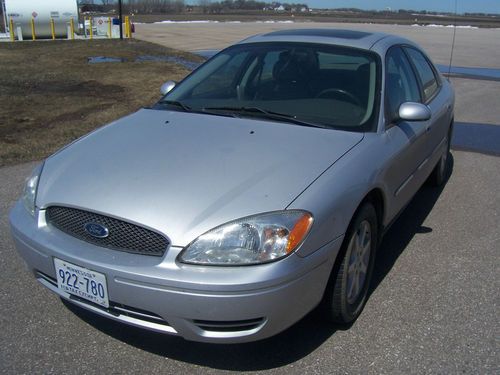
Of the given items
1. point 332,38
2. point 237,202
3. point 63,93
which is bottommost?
point 63,93

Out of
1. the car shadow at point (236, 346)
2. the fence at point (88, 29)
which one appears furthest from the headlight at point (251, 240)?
the fence at point (88, 29)

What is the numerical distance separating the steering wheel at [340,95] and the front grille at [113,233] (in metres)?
1.69

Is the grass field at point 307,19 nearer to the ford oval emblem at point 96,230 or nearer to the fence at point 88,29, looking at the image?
the fence at point 88,29

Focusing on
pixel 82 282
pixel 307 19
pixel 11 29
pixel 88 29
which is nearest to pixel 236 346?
pixel 82 282

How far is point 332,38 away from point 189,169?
183 centimetres

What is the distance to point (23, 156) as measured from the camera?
5969 millimetres

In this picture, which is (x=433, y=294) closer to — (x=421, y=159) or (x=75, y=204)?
(x=421, y=159)

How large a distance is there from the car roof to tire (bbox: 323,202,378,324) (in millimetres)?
1421

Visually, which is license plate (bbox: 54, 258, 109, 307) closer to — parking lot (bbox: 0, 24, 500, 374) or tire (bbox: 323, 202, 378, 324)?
parking lot (bbox: 0, 24, 500, 374)

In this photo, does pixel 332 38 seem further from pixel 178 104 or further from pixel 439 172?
pixel 439 172

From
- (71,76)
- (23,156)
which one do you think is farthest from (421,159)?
(71,76)

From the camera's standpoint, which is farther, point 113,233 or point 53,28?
point 53,28

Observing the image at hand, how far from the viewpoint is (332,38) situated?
152 inches

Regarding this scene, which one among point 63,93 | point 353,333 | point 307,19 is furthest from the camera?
point 307,19
